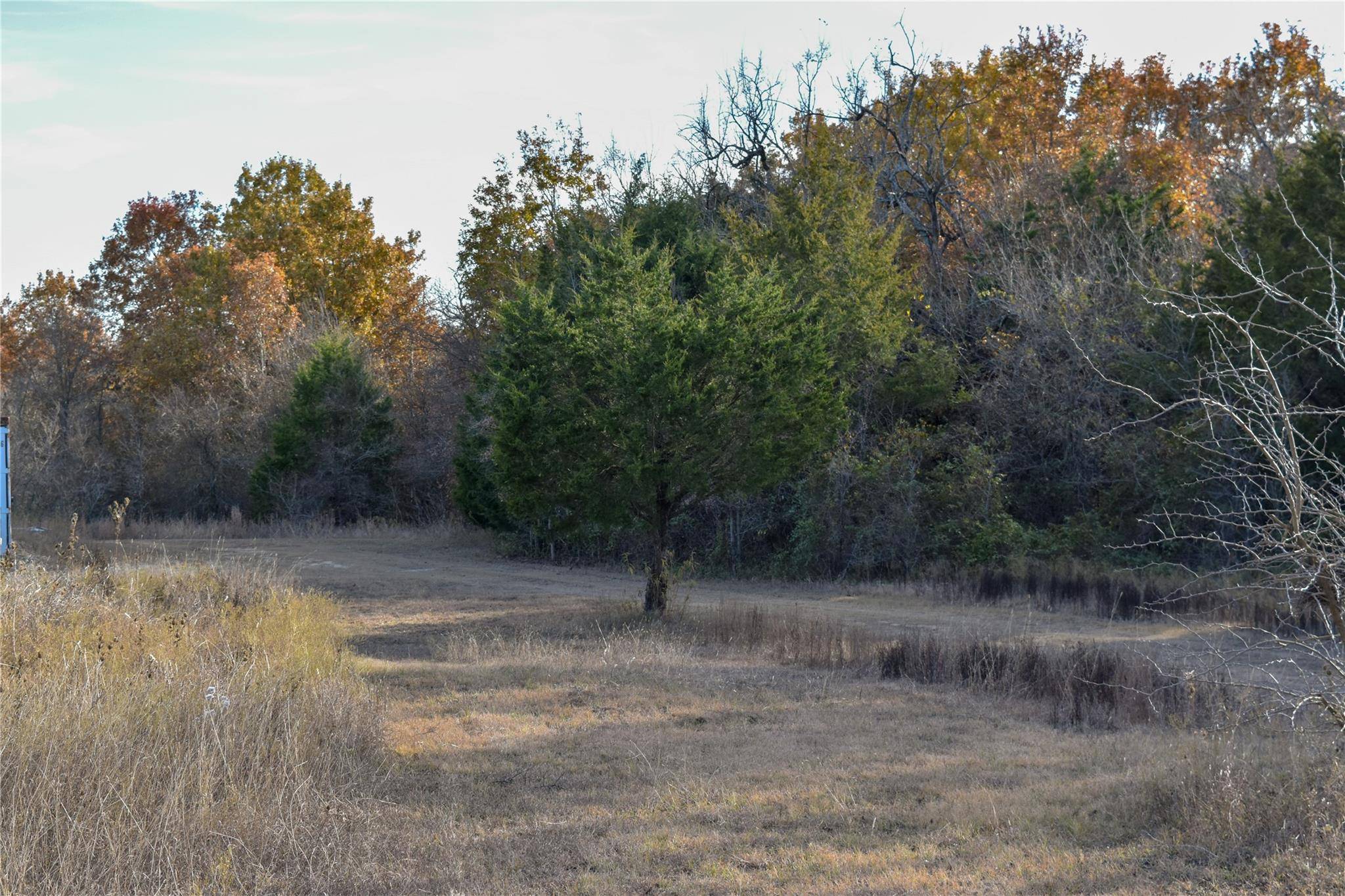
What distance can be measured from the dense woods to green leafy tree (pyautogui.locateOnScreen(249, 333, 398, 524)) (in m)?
0.11

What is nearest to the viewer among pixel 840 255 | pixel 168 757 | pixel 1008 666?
pixel 168 757

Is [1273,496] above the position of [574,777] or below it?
above

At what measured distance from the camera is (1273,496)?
11.9 m

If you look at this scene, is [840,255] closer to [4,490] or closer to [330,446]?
[4,490]

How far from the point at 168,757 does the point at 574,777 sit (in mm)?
2542

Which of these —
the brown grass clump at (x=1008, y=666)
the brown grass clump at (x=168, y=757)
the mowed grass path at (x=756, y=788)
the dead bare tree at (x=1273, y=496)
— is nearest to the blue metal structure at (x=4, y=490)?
the brown grass clump at (x=168, y=757)

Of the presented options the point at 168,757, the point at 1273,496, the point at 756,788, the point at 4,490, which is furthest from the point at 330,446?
the point at 756,788

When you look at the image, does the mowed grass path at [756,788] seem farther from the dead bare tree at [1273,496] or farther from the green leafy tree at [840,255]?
the green leafy tree at [840,255]

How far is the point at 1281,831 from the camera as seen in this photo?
6109 millimetres

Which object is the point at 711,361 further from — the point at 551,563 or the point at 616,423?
the point at 551,563

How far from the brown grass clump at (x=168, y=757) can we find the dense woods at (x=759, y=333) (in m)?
5.09

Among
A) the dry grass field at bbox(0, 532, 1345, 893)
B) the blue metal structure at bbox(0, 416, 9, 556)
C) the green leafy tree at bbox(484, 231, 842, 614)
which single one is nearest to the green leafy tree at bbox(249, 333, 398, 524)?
the blue metal structure at bbox(0, 416, 9, 556)

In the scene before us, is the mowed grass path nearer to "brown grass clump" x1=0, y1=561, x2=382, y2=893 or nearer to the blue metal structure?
"brown grass clump" x1=0, y1=561, x2=382, y2=893

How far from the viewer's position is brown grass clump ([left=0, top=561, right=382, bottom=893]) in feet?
19.5
